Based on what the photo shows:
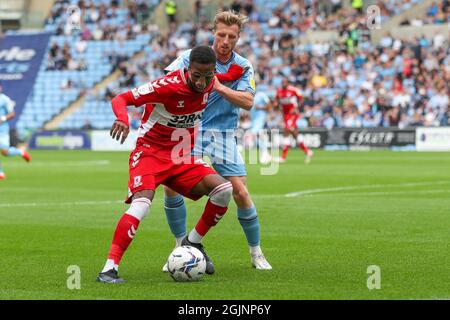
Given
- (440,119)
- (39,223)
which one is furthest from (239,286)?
(440,119)

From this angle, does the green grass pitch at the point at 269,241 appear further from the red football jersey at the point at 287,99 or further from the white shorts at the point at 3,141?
the red football jersey at the point at 287,99

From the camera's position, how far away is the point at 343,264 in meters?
9.65

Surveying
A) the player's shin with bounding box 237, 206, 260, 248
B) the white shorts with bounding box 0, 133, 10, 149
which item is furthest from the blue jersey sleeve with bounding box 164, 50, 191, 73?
the white shorts with bounding box 0, 133, 10, 149

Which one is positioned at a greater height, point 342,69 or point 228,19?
point 228,19

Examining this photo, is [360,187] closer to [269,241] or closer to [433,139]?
[269,241]

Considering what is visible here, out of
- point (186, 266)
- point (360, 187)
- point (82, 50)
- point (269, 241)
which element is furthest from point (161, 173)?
point (82, 50)

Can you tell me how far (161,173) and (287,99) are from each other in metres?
22.2

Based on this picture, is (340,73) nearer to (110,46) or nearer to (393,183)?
(110,46)

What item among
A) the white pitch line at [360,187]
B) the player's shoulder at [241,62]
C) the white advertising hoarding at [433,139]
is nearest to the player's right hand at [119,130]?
the player's shoulder at [241,62]

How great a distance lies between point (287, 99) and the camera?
3100 centimetres

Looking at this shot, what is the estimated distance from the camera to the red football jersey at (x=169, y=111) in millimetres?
8844

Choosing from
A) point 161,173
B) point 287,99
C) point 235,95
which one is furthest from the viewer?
point 287,99

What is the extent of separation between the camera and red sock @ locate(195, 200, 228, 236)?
9422mm

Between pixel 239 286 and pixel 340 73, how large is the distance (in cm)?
3615
